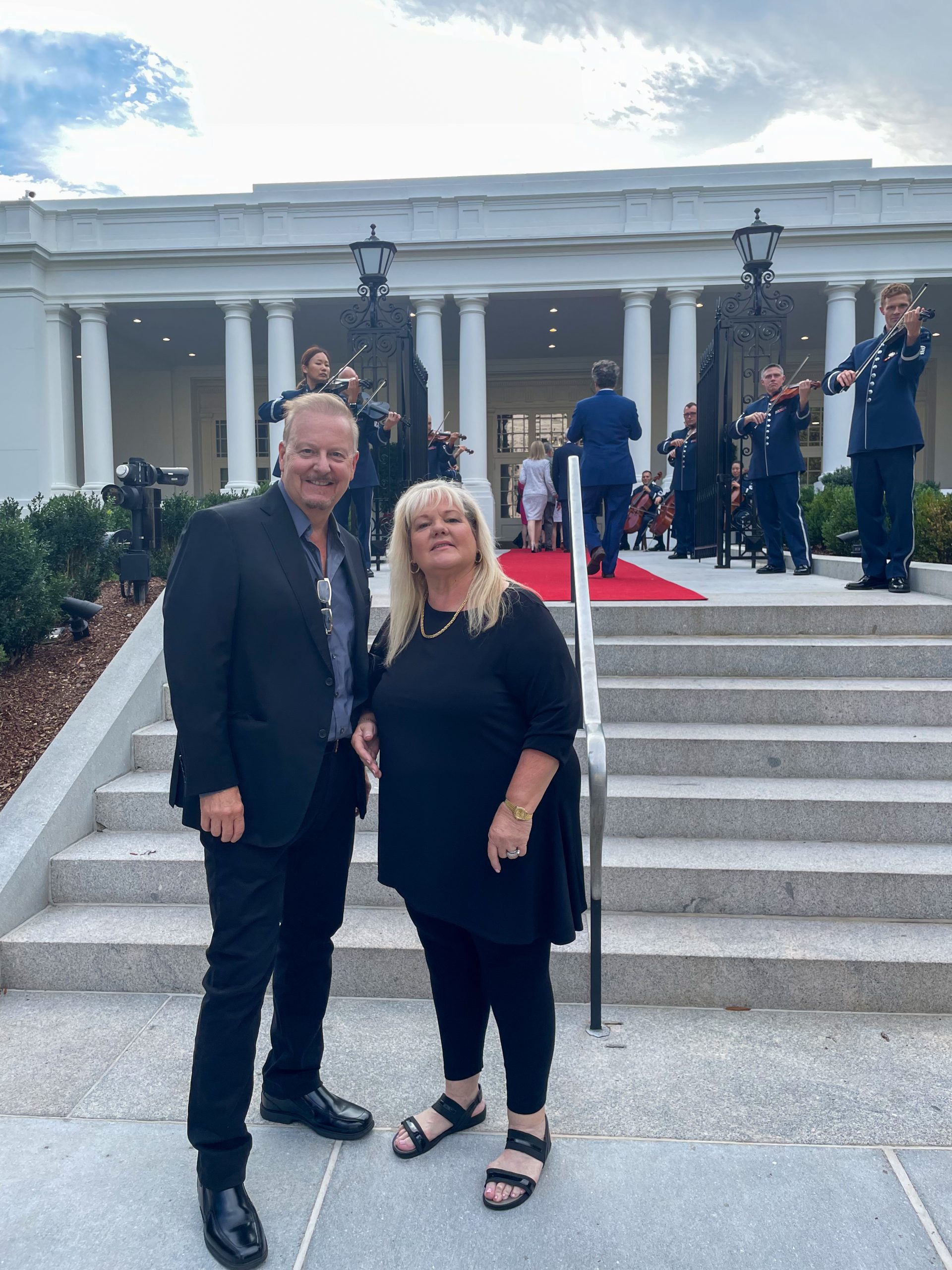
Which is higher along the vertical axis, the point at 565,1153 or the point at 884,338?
the point at 884,338

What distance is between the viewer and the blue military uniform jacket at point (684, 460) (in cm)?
1290

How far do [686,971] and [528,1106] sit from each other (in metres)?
1.15

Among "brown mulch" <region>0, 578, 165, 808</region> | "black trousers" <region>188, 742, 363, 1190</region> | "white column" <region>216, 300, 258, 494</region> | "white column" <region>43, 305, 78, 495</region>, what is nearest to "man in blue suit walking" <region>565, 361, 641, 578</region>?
"brown mulch" <region>0, 578, 165, 808</region>

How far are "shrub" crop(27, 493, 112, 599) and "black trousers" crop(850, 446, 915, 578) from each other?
20.0 feet

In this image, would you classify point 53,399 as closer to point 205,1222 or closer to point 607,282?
point 607,282

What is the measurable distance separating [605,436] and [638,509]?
25.7 ft

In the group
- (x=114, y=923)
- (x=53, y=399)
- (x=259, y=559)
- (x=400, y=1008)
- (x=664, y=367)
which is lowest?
(x=400, y=1008)

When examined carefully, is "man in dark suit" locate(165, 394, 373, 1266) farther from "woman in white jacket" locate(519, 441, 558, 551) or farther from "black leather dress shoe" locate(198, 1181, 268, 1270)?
"woman in white jacket" locate(519, 441, 558, 551)

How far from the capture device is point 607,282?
23016 millimetres

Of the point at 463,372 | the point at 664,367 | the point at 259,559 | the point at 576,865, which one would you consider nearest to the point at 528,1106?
the point at 576,865

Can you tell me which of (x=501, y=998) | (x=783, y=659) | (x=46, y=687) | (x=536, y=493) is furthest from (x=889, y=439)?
(x=536, y=493)

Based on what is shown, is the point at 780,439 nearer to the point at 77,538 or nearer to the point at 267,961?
the point at 77,538

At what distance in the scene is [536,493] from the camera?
13961mm

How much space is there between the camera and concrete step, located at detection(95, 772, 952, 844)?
13.2 feet
